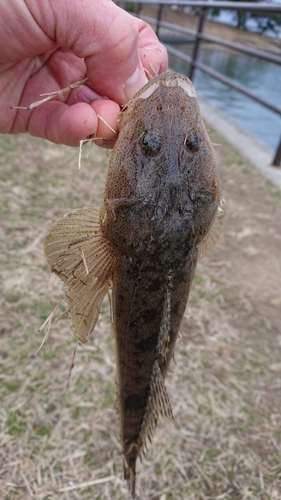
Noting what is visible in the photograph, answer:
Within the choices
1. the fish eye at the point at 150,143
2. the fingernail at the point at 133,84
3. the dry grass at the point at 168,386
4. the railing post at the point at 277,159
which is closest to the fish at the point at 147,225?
the fish eye at the point at 150,143

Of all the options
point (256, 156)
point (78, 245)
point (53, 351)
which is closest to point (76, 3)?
point (78, 245)

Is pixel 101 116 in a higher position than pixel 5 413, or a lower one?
higher

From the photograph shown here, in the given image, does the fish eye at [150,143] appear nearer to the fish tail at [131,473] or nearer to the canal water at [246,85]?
the fish tail at [131,473]

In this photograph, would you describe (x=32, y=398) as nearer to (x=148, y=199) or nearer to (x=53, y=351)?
(x=53, y=351)

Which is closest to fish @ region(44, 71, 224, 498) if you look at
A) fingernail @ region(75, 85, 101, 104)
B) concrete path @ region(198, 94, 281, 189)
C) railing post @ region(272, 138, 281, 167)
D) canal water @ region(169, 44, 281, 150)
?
fingernail @ region(75, 85, 101, 104)

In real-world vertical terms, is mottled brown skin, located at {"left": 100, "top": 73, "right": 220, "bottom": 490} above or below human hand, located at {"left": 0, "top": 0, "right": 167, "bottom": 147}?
below

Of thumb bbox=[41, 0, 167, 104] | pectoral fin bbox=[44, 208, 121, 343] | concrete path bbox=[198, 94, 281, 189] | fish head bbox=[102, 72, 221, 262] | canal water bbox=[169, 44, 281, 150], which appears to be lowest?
canal water bbox=[169, 44, 281, 150]

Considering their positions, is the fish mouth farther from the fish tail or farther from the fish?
the fish tail
